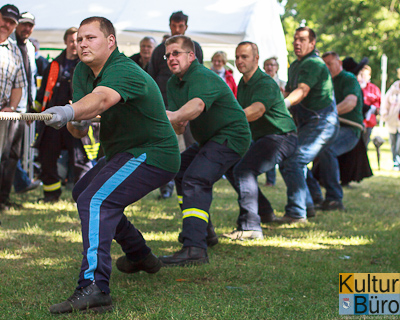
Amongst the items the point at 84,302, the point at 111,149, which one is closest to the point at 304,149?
the point at 111,149

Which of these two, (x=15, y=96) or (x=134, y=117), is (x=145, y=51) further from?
(x=134, y=117)

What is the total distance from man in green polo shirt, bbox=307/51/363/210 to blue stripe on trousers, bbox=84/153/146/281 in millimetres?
4770

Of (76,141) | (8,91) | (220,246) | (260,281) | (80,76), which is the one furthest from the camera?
(76,141)

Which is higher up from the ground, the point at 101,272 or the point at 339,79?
the point at 339,79

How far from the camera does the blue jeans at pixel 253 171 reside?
612 centimetres

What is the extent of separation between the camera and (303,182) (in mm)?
7160

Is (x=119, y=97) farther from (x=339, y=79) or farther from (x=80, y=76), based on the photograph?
(x=339, y=79)

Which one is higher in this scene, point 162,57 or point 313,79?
point 162,57

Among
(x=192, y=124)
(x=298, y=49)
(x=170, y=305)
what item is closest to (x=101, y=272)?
(x=170, y=305)

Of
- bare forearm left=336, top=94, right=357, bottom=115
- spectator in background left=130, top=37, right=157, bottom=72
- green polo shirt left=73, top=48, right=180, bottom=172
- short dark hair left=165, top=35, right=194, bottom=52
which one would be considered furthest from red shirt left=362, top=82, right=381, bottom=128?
green polo shirt left=73, top=48, right=180, bottom=172

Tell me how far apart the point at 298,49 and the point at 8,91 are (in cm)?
333

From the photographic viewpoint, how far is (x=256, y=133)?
254 inches

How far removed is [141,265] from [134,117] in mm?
1190

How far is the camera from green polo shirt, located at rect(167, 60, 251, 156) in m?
5.01
